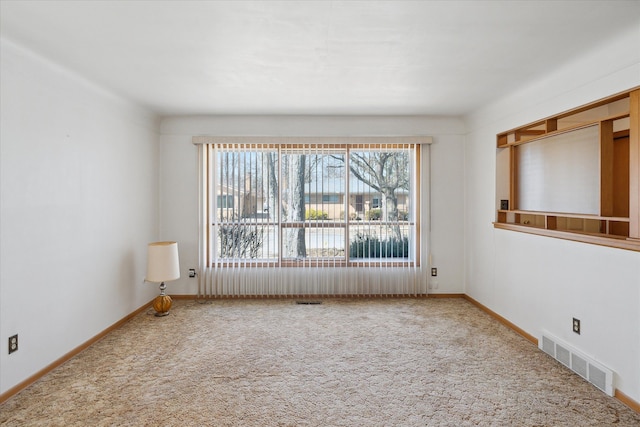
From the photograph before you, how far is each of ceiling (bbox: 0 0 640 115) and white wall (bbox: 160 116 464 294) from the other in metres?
1.06

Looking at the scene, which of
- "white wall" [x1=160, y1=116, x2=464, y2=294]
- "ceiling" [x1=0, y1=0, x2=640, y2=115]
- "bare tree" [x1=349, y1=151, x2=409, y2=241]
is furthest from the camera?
"bare tree" [x1=349, y1=151, x2=409, y2=241]

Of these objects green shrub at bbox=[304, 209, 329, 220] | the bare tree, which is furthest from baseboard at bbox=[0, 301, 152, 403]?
the bare tree

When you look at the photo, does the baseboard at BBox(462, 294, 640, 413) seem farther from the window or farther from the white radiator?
the window

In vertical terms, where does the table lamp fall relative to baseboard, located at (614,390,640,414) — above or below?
above

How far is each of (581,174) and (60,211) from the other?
4569 mm

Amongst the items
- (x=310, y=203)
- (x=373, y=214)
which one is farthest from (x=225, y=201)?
(x=373, y=214)

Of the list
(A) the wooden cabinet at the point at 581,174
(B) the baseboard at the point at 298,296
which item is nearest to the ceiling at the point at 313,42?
(A) the wooden cabinet at the point at 581,174

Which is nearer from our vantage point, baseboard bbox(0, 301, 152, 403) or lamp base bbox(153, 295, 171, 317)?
baseboard bbox(0, 301, 152, 403)

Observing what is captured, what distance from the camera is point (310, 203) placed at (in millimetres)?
5180

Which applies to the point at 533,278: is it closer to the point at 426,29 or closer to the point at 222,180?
the point at 426,29

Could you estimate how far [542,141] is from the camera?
3631mm

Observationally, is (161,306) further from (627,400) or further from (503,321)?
(627,400)

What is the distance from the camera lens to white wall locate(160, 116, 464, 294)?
5.09 meters

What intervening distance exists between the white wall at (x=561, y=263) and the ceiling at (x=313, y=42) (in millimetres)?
203
